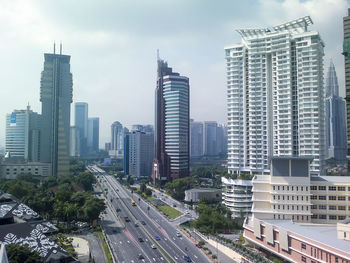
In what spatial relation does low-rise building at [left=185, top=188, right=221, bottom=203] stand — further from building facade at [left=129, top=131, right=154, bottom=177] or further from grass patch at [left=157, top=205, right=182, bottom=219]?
building facade at [left=129, top=131, right=154, bottom=177]

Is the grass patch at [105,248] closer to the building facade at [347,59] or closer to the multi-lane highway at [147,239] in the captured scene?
the multi-lane highway at [147,239]

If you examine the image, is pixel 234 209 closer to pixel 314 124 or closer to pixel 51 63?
pixel 314 124

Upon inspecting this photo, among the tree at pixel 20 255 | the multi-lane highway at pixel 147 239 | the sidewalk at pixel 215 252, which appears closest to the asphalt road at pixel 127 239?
the multi-lane highway at pixel 147 239

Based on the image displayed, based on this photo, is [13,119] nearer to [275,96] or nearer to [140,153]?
[140,153]

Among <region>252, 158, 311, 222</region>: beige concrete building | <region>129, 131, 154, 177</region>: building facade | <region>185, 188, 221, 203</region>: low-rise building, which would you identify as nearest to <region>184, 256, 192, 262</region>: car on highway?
<region>252, 158, 311, 222</region>: beige concrete building

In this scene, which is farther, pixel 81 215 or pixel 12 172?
pixel 12 172

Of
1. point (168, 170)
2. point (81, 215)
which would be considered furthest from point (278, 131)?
point (168, 170)
